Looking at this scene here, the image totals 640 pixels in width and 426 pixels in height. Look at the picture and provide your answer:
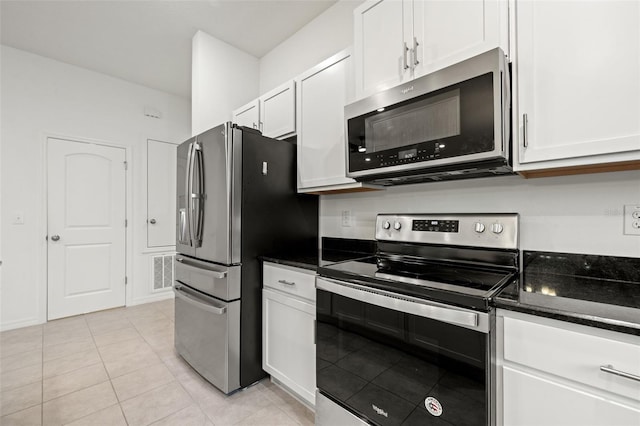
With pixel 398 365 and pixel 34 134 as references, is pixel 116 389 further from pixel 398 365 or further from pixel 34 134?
pixel 34 134

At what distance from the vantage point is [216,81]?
298cm

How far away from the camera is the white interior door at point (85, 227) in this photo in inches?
133

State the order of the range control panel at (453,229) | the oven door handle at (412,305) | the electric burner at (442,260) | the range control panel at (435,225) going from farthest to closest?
the range control panel at (435,225)
the range control panel at (453,229)
the electric burner at (442,260)
the oven door handle at (412,305)

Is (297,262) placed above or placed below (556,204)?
below

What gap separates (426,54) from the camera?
143 centimetres

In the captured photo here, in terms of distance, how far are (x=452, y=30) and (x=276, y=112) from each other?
1.44 metres

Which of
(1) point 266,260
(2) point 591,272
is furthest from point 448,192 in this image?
(1) point 266,260

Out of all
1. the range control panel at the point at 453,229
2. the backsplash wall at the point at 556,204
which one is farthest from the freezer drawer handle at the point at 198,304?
the backsplash wall at the point at 556,204

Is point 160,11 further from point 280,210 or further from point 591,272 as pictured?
point 591,272

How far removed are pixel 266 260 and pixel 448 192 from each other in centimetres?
121

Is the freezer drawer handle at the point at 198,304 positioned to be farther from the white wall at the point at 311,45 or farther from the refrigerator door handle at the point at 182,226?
the white wall at the point at 311,45

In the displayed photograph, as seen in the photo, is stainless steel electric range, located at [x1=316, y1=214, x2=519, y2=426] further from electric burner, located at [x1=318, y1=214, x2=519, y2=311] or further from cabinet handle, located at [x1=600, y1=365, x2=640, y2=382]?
cabinet handle, located at [x1=600, y1=365, x2=640, y2=382]

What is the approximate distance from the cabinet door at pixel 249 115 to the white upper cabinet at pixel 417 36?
119cm

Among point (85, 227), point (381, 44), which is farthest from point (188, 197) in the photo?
point (85, 227)
